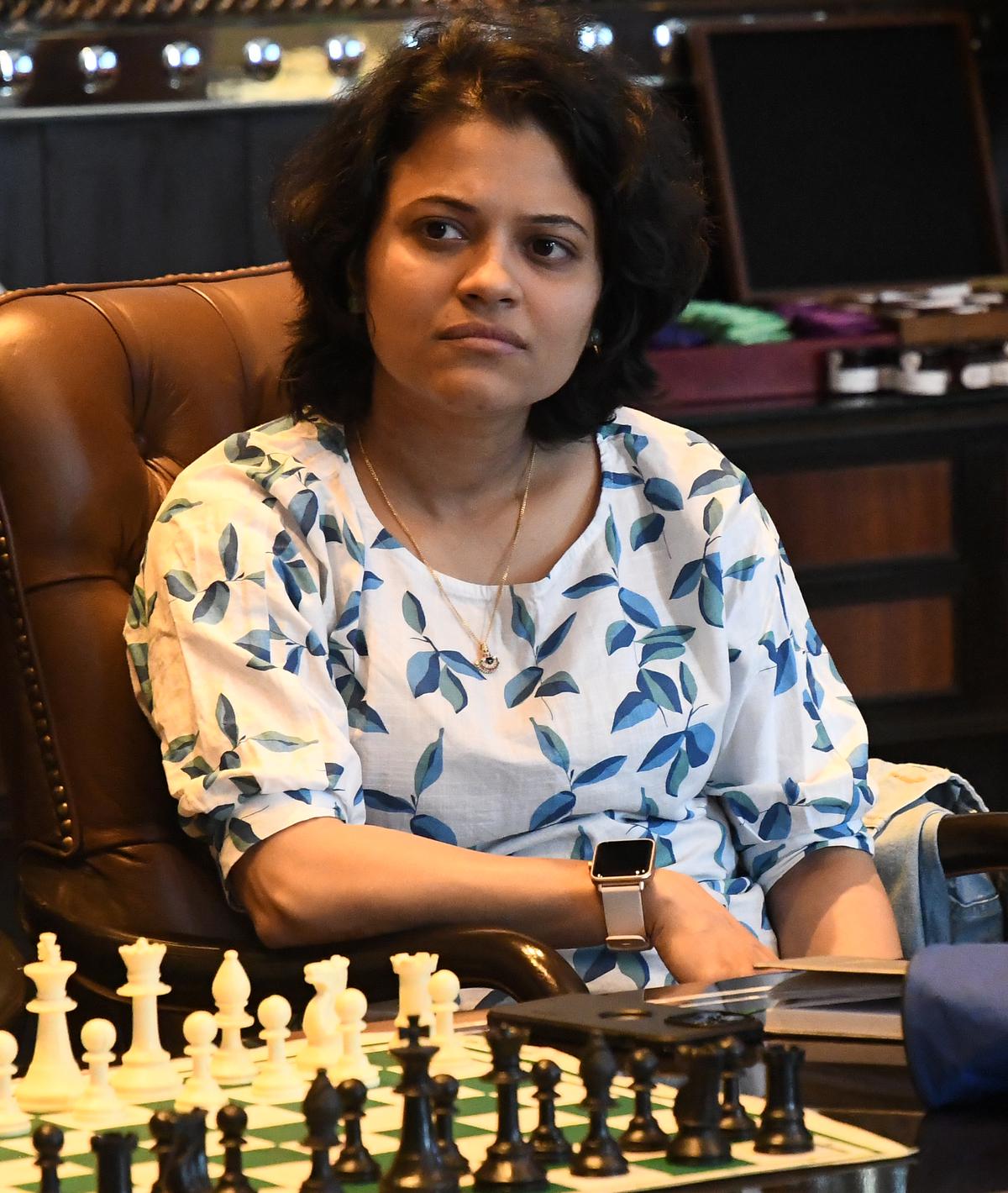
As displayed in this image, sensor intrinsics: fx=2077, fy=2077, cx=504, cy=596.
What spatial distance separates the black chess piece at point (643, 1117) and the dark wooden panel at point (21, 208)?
284 centimetres

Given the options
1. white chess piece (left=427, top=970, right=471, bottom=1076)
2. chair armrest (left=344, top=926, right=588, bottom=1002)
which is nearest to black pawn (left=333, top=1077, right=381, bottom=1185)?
white chess piece (left=427, top=970, right=471, bottom=1076)

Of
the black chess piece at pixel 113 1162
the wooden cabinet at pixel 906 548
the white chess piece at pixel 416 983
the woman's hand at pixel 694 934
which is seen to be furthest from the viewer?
the wooden cabinet at pixel 906 548

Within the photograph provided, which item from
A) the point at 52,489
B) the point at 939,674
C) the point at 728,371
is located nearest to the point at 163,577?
the point at 52,489

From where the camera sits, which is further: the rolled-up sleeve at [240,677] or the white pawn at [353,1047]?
the rolled-up sleeve at [240,677]

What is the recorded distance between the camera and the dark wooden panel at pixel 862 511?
11.7ft

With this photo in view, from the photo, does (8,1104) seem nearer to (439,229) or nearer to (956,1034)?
(956,1034)

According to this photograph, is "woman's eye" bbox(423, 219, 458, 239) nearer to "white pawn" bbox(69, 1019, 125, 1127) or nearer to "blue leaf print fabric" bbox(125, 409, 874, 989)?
"blue leaf print fabric" bbox(125, 409, 874, 989)

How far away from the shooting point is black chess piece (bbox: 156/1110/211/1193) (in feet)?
2.80

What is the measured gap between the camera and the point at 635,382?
1.92m

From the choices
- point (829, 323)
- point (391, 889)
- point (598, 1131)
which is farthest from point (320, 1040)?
point (829, 323)

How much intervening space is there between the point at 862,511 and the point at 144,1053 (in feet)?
8.73

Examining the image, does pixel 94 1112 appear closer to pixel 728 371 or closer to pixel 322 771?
pixel 322 771

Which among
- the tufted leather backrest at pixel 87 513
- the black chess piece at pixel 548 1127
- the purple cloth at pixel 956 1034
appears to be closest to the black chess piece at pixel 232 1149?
the black chess piece at pixel 548 1127

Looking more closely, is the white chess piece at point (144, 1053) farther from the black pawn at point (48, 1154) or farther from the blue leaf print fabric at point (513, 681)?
the blue leaf print fabric at point (513, 681)
